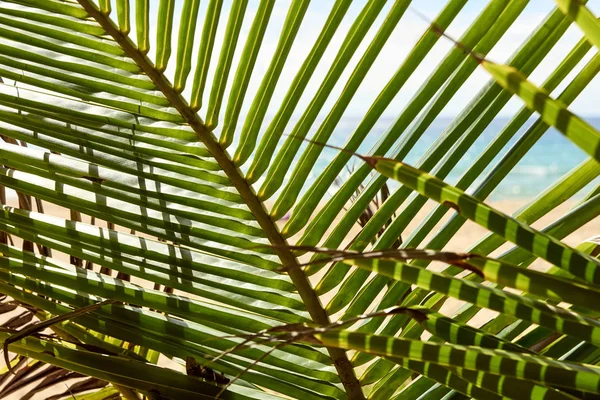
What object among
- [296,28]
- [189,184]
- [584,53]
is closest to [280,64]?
[296,28]

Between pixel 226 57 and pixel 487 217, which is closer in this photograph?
pixel 487 217

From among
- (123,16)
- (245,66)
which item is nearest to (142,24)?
(123,16)

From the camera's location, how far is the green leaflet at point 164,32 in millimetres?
748

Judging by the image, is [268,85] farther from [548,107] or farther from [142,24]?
[548,107]

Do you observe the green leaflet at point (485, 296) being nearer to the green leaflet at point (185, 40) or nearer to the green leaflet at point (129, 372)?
the green leaflet at point (129, 372)

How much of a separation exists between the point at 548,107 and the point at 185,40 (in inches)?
20.7

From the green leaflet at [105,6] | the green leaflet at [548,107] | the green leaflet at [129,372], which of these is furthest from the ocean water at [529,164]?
the green leaflet at [548,107]

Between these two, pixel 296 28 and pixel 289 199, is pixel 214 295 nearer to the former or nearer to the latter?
pixel 289 199

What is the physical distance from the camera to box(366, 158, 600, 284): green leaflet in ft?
1.13

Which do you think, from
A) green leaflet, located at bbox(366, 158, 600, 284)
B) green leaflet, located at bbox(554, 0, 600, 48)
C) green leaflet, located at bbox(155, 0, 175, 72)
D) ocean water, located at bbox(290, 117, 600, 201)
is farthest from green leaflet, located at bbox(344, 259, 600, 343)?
ocean water, located at bbox(290, 117, 600, 201)

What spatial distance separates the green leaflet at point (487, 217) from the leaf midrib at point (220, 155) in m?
0.38

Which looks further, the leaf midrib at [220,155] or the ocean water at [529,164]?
the ocean water at [529,164]

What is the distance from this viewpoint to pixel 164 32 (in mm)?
773

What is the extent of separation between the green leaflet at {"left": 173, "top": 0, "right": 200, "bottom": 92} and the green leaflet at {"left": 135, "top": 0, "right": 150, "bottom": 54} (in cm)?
5
